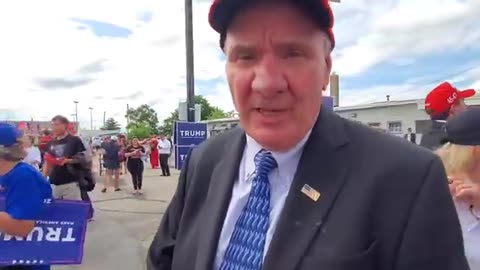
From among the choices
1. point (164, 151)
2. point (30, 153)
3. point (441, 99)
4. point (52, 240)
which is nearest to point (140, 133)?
point (164, 151)

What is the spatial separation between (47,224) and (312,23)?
2732 mm

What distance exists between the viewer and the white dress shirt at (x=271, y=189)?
119cm

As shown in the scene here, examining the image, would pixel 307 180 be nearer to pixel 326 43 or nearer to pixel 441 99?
pixel 326 43

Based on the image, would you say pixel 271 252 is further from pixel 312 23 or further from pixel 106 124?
pixel 106 124

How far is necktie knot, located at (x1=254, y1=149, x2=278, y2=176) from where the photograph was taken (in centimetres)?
122

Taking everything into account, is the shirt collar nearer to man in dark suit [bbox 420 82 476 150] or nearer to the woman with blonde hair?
the woman with blonde hair

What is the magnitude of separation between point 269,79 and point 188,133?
22.6ft

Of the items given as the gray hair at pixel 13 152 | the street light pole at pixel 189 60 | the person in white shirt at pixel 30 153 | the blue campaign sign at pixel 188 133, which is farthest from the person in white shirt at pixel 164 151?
the gray hair at pixel 13 152

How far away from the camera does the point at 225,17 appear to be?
117 cm

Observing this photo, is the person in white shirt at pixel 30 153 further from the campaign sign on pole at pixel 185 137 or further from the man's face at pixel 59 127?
the campaign sign on pole at pixel 185 137

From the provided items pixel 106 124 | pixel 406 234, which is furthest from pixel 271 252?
pixel 106 124

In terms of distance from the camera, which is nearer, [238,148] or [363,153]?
[363,153]

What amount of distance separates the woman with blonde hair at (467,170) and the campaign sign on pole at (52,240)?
2.45 meters

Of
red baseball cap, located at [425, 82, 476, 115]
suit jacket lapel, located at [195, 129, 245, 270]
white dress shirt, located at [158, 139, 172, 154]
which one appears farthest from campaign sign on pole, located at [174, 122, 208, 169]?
white dress shirt, located at [158, 139, 172, 154]
